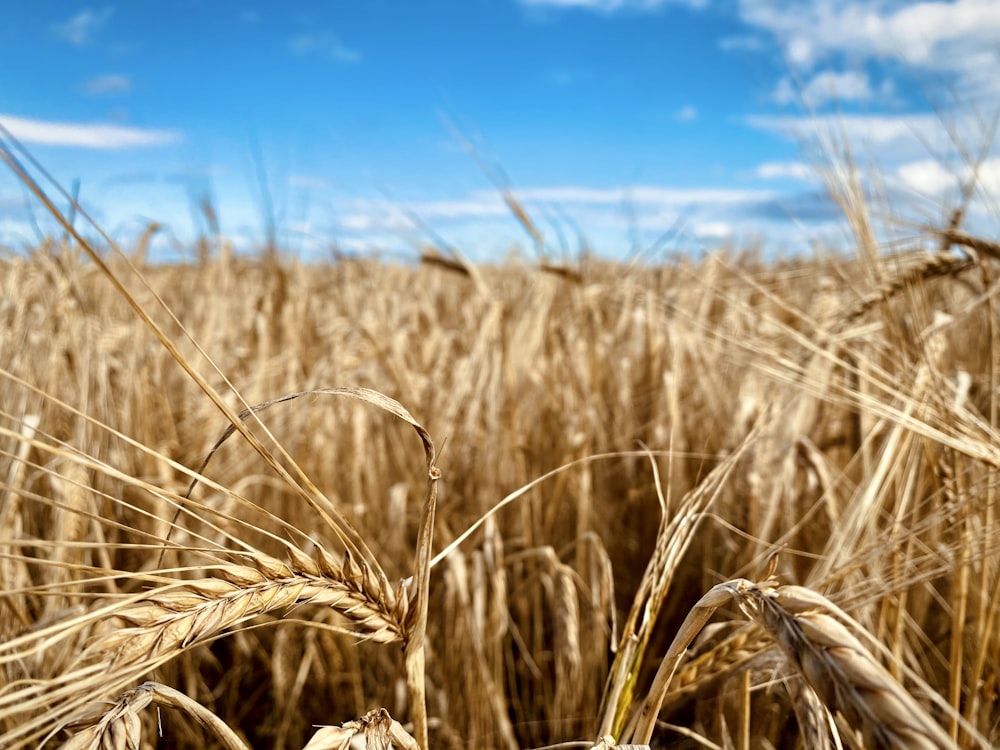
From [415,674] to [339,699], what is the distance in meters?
1.34

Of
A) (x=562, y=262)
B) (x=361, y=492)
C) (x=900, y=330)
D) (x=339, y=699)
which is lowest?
(x=339, y=699)

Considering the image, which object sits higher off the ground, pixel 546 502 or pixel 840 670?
pixel 840 670

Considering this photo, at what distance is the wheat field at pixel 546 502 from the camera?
87 centimetres

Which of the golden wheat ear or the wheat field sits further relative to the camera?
→ the wheat field

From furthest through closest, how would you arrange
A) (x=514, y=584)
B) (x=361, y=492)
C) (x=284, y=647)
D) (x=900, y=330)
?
1. (x=361, y=492)
2. (x=514, y=584)
3. (x=284, y=647)
4. (x=900, y=330)

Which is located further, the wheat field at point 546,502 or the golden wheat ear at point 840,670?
the wheat field at point 546,502

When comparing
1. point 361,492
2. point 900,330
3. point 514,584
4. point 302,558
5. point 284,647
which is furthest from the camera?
point 361,492

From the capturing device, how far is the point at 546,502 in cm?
191

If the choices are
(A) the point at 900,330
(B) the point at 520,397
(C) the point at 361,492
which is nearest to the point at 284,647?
(C) the point at 361,492

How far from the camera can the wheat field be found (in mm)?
866

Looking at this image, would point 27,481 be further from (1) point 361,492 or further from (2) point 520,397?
(2) point 520,397

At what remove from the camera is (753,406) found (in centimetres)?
180

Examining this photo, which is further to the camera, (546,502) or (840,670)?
(546,502)

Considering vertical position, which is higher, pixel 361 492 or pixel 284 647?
pixel 361 492
